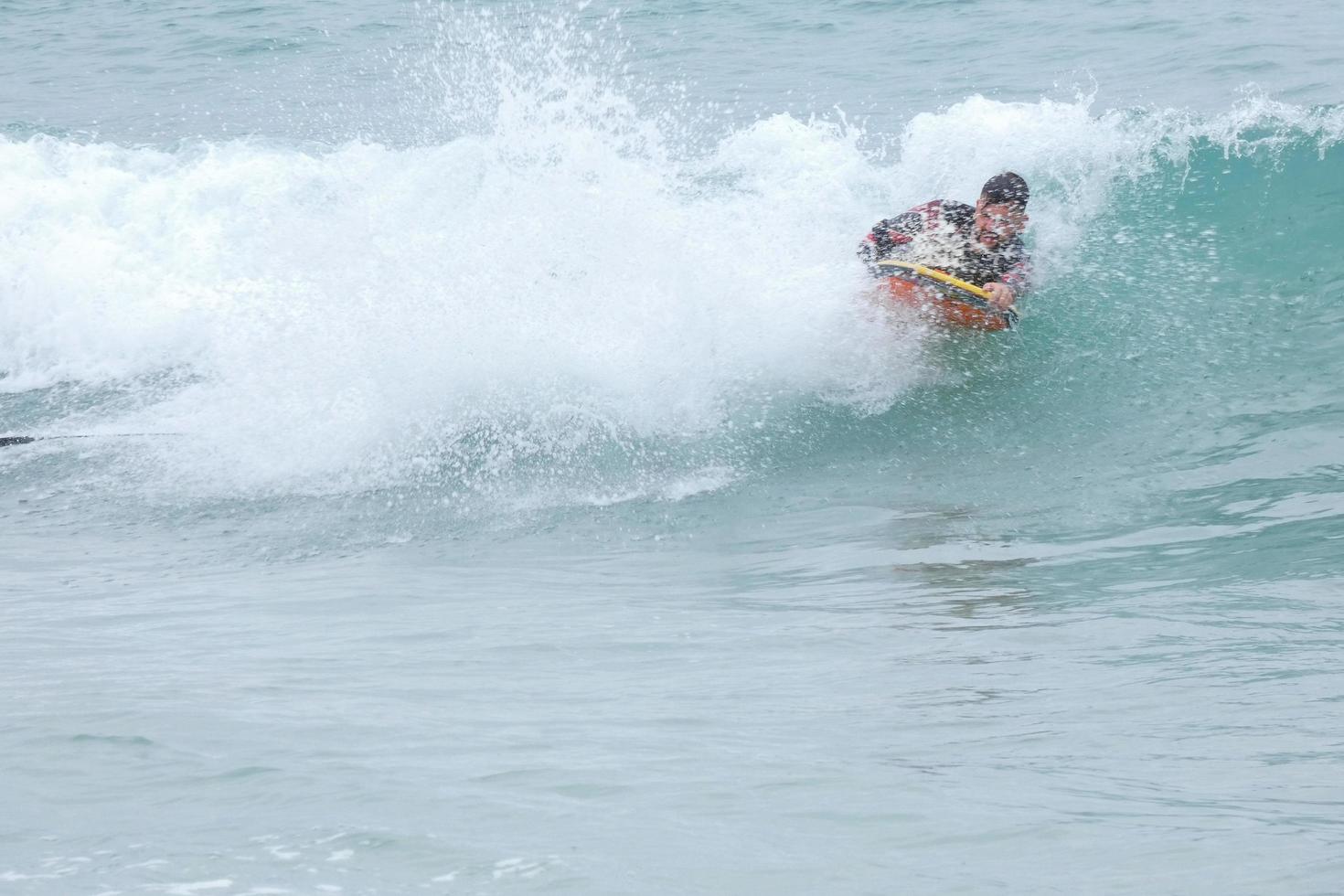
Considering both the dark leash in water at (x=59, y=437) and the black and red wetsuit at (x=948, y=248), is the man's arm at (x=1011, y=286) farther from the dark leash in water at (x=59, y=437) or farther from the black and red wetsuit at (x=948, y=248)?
the dark leash in water at (x=59, y=437)

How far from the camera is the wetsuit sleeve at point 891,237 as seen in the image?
8414mm

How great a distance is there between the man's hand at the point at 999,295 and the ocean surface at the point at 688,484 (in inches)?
19.1

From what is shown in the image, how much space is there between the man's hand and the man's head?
42 cm

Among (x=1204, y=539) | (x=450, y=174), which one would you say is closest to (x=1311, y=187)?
(x=1204, y=539)

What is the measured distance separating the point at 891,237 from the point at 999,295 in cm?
87

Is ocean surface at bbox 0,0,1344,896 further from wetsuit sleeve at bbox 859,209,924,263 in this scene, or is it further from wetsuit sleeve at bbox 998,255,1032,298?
wetsuit sleeve at bbox 998,255,1032,298

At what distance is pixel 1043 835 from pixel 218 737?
1.88 m

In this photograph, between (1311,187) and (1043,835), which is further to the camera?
(1311,187)

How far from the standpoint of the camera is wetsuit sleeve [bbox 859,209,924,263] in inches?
331

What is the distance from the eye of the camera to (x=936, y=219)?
8.41 metres

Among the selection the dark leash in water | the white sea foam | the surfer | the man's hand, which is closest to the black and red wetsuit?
the surfer

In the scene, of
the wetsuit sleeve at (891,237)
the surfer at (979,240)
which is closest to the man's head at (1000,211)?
the surfer at (979,240)

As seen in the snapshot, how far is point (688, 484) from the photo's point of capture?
704cm

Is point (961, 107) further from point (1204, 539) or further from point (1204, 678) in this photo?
point (1204, 678)
